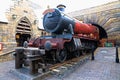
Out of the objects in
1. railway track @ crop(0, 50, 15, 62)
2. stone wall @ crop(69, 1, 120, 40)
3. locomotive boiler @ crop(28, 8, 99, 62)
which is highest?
stone wall @ crop(69, 1, 120, 40)

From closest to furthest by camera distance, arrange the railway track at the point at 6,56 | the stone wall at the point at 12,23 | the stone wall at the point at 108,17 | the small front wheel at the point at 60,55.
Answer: the small front wheel at the point at 60,55
the railway track at the point at 6,56
the stone wall at the point at 12,23
the stone wall at the point at 108,17

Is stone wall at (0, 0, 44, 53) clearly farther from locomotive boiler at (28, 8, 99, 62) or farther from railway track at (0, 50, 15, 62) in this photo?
locomotive boiler at (28, 8, 99, 62)

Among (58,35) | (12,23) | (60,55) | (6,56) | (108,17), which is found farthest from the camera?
(108,17)

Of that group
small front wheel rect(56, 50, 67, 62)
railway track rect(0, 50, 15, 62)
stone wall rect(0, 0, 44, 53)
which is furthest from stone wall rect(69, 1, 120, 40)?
railway track rect(0, 50, 15, 62)

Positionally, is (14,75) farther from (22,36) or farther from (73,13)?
(73,13)

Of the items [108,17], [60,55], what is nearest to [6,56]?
[60,55]

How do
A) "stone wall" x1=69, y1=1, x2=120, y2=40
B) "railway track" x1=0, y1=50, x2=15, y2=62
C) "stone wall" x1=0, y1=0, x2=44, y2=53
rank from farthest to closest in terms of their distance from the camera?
"stone wall" x1=69, y1=1, x2=120, y2=40 → "stone wall" x1=0, y1=0, x2=44, y2=53 → "railway track" x1=0, y1=50, x2=15, y2=62

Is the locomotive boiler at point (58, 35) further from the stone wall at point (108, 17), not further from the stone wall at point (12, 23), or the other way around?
the stone wall at point (108, 17)

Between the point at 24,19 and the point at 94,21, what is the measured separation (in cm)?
755

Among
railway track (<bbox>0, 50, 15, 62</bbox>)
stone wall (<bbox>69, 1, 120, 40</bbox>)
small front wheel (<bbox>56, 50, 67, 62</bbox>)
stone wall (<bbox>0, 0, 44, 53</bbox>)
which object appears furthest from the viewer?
stone wall (<bbox>69, 1, 120, 40</bbox>)

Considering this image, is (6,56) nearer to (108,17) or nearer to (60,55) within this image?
(60,55)

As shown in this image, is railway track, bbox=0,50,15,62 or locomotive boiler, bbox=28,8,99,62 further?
railway track, bbox=0,50,15,62

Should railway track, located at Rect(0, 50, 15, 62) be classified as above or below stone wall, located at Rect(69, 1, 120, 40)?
below

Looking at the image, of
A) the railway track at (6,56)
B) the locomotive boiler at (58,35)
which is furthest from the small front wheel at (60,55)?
the railway track at (6,56)
